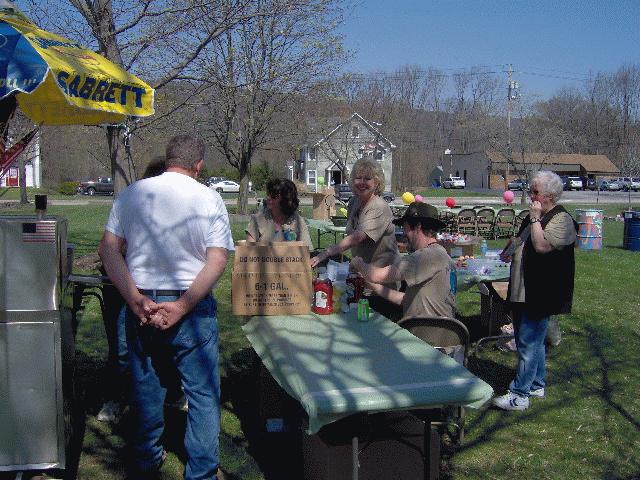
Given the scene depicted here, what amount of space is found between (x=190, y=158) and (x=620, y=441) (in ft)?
10.3

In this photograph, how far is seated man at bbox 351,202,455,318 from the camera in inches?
154

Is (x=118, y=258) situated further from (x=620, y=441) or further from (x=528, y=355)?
(x=620, y=441)

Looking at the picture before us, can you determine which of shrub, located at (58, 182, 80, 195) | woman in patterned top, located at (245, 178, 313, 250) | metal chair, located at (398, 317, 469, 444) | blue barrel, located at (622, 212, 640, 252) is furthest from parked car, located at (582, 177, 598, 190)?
metal chair, located at (398, 317, 469, 444)

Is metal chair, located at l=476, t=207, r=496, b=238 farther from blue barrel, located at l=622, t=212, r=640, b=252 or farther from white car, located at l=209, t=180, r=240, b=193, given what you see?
white car, located at l=209, t=180, r=240, b=193

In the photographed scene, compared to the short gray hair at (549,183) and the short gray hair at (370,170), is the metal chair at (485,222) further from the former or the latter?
the short gray hair at (549,183)

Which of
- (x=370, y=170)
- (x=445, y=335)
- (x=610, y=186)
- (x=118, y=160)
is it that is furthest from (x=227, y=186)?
(x=445, y=335)

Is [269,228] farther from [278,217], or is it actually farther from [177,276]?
[177,276]

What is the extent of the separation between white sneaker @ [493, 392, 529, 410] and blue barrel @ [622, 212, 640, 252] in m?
10.8

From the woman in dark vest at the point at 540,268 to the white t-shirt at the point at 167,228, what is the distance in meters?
2.19

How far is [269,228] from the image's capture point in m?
5.18

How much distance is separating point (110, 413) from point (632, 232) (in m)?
12.7

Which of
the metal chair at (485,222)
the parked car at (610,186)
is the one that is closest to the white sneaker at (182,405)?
the metal chair at (485,222)

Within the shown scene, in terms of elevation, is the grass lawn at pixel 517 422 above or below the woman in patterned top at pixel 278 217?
below

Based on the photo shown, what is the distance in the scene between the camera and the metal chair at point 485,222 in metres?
16.3
